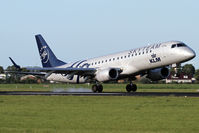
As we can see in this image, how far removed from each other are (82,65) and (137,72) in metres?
8.64

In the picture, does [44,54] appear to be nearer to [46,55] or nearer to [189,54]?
[46,55]

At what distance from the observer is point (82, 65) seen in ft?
174

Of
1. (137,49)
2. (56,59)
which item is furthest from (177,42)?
(56,59)

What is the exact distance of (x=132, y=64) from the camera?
46094 mm

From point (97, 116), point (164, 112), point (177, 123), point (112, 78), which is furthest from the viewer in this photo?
point (112, 78)

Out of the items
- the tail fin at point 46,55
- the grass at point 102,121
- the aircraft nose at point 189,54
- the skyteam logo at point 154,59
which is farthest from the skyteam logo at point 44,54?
the grass at point 102,121

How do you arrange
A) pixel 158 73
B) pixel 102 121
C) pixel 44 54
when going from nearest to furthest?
1. pixel 102 121
2. pixel 158 73
3. pixel 44 54

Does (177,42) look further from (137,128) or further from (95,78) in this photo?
(137,128)

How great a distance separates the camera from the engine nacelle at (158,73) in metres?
48.8

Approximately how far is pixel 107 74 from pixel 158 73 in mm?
5796

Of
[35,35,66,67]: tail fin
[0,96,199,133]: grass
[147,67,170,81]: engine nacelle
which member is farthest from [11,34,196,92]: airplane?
[0,96,199,133]: grass

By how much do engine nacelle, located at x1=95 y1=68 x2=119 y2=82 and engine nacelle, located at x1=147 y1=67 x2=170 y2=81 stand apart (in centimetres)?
406

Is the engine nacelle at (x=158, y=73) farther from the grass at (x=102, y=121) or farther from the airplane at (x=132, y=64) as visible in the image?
the grass at (x=102, y=121)

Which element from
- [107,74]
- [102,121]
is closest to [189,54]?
[107,74]
